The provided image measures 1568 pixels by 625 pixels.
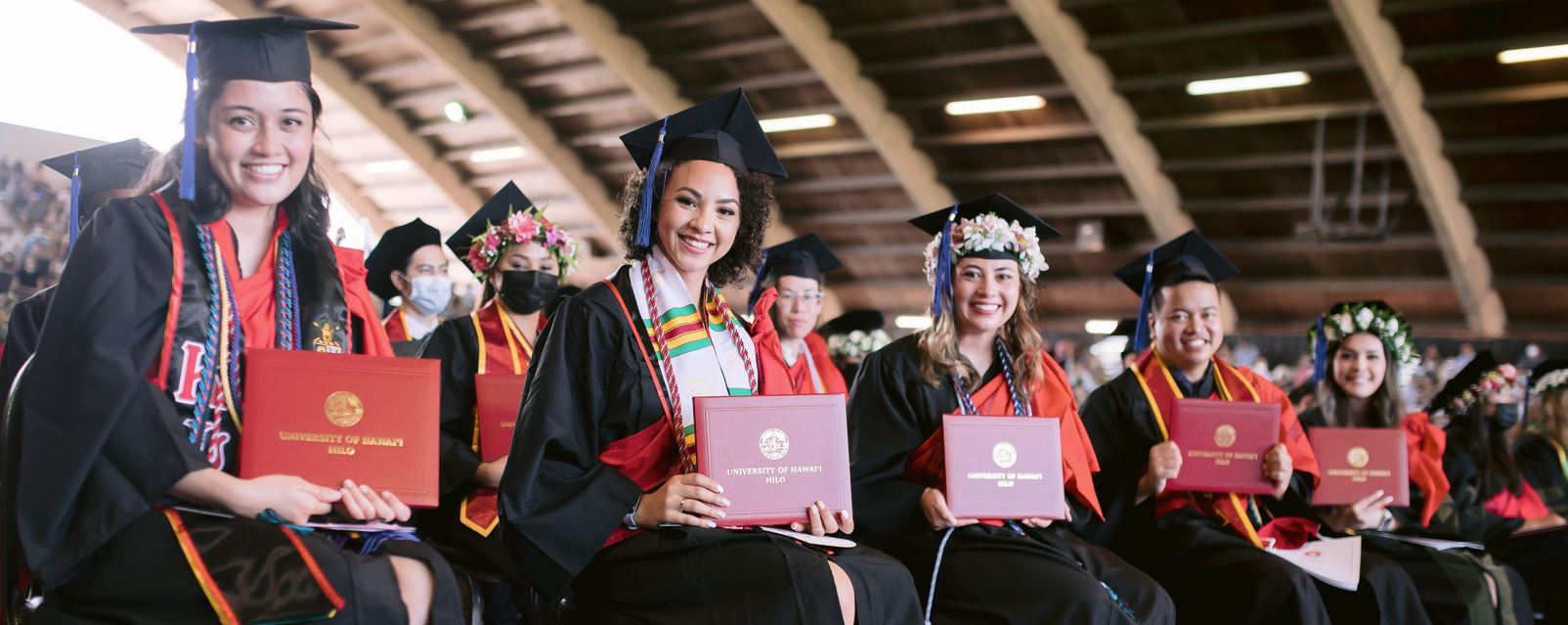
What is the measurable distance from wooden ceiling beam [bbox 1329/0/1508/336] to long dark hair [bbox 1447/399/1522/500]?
6.66 metres

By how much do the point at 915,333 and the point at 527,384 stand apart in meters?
1.62

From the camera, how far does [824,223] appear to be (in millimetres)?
19375

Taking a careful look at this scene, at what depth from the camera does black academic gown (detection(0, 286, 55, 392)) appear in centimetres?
284

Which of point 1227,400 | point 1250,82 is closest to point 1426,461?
point 1227,400

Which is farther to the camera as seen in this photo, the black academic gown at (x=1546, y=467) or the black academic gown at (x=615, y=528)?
the black academic gown at (x=1546, y=467)

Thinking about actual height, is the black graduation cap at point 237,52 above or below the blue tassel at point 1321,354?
above

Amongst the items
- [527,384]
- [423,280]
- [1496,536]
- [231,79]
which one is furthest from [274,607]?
[1496,536]

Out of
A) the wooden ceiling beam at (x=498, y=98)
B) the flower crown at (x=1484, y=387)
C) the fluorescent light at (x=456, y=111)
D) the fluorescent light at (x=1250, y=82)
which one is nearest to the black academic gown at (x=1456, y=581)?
the flower crown at (x=1484, y=387)

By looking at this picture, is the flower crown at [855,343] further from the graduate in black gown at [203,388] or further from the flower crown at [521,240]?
the graduate in black gown at [203,388]

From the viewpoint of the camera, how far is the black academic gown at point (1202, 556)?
156 inches

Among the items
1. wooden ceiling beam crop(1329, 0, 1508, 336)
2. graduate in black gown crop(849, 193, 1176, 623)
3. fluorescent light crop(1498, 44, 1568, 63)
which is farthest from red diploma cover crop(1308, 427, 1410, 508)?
fluorescent light crop(1498, 44, 1568, 63)

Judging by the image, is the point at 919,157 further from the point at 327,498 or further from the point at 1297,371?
the point at 327,498

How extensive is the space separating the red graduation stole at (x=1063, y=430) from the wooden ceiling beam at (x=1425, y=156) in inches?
390

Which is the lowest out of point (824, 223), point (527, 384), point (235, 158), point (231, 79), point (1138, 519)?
point (1138, 519)
